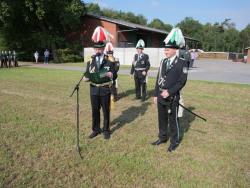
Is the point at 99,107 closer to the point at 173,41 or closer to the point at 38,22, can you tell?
the point at 173,41

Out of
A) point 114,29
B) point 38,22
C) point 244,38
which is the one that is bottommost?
point 114,29

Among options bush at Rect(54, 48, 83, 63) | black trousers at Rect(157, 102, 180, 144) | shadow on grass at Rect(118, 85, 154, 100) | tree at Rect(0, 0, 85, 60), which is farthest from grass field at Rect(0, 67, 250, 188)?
bush at Rect(54, 48, 83, 63)

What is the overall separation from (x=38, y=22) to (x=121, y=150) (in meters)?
30.2

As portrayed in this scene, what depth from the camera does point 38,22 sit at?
32.4m

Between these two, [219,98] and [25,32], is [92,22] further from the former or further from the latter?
[219,98]

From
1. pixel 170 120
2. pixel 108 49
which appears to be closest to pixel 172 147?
pixel 170 120

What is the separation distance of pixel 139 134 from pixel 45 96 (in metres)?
5.04

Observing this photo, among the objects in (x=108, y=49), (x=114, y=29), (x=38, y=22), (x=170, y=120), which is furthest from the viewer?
(x=114, y=29)

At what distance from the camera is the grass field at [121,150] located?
413 centimetres

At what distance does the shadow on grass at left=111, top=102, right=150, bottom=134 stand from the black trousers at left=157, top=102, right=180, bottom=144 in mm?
1228

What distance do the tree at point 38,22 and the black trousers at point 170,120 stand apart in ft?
84.6

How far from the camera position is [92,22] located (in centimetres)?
3459

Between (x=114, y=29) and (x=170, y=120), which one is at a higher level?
(x=114, y=29)

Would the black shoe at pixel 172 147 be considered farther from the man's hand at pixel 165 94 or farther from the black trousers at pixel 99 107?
the black trousers at pixel 99 107
